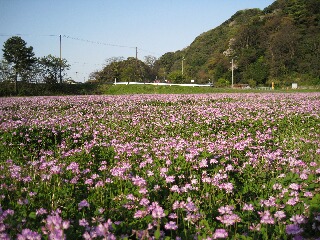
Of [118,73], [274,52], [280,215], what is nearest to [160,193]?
[280,215]

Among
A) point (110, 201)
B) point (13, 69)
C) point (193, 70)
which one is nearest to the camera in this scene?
point (110, 201)

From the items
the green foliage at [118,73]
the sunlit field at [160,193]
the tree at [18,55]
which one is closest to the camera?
the sunlit field at [160,193]

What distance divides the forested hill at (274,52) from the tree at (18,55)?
43728 millimetres

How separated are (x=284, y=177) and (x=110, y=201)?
7.98 feet

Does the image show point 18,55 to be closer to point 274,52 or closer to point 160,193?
point 160,193

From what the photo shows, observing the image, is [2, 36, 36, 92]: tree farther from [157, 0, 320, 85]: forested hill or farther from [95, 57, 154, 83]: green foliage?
[157, 0, 320, 85]: forested hill

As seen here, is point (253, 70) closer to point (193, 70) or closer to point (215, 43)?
point (193, 70)

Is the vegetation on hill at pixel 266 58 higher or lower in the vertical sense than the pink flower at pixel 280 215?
higher

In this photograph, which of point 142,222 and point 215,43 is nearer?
point 142,222

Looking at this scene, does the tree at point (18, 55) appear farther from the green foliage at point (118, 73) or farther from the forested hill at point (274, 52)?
the forested hill at point (274, 52)

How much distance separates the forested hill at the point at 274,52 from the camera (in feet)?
271

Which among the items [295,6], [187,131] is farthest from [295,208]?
[295,6]

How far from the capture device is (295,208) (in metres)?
3.24

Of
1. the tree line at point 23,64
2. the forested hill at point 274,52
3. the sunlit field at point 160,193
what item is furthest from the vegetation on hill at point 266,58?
the sunlit field at point 160,193
